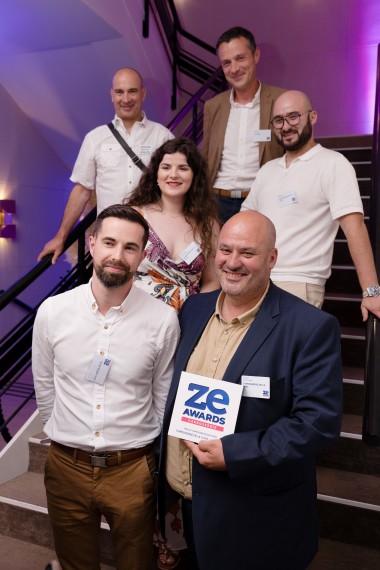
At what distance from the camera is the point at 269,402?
4.84ft

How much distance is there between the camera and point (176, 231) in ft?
6.92

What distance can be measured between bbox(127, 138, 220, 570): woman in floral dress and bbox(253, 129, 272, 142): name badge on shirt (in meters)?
0.83

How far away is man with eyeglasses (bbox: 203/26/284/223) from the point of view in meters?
2.94

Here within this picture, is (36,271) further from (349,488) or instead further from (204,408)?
(349,488)

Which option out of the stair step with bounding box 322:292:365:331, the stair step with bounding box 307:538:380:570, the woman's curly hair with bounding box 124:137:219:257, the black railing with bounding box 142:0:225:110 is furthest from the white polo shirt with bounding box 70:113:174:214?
the black railing with bounding box 142:0:225:110

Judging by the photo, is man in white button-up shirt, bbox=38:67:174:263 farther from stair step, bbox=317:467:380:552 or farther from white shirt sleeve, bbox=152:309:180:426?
stair step, bbox=317:467:380:552

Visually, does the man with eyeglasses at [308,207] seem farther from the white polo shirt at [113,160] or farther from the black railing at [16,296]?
the black railing at [16,296]

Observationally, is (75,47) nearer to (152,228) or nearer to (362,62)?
(362,62)

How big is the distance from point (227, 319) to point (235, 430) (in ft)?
1.18

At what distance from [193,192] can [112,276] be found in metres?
0.70

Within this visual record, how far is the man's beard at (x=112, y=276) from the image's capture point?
1.69 metres

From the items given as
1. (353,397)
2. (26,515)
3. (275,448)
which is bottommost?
(26,515)

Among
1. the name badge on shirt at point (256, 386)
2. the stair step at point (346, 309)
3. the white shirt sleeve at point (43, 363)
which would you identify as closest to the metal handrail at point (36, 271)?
the white shirt sleeve at point (43, 363)

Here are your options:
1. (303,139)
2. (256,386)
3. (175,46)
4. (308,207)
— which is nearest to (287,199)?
(308,207)
